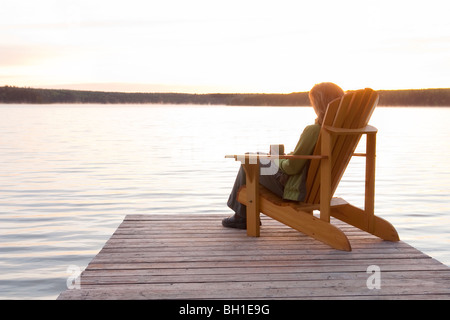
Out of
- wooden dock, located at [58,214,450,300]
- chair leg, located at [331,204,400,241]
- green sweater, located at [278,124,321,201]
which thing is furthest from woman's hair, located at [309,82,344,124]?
wooden dock, located at [58,214,450,300]

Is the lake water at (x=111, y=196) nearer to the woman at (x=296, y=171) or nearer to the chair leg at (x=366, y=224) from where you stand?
the woman at (x=296, y=171)

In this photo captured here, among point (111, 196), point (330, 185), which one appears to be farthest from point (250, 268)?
point (111, 196)

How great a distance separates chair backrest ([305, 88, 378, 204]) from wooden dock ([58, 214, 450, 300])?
0.50 m

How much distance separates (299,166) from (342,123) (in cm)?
51

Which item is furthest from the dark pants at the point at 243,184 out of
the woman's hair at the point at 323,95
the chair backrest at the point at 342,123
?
the woman's hair at the point at 323,95

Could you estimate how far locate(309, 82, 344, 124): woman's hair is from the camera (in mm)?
4395

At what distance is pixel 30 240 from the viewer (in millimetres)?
6566

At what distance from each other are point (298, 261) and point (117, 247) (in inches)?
56.5

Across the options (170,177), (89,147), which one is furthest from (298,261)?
(89,147)

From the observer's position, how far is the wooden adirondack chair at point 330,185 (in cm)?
431

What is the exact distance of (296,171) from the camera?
181 inches

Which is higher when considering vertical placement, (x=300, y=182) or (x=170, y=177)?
(x=300, y=182)
